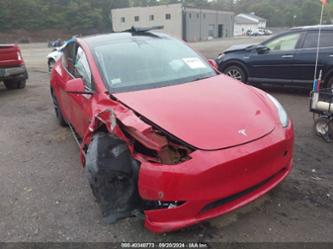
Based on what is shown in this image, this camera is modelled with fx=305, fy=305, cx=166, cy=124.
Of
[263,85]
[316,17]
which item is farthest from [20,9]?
[316,17]

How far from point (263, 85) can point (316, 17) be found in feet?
310

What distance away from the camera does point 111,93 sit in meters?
3.12

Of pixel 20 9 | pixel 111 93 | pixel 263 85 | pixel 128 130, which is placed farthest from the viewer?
pixel 20 9

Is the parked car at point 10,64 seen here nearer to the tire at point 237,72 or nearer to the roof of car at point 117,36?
the roof of car at point 117,36

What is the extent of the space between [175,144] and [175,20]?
57.4 m

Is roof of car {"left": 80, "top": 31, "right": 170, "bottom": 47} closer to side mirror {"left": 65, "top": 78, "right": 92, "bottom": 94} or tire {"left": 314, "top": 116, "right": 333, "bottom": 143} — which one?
side mirror {"left": 65, "top": 78, "right": 92, "bottom": 94}

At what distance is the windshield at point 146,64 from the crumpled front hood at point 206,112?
0.21 meters

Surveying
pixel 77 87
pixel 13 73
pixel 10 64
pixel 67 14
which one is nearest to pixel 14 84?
pixel 13 73

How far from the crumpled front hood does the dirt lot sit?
0.80 meters

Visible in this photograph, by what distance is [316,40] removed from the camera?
6.82 m

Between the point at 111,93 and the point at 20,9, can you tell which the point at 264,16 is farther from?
the point at 111,93

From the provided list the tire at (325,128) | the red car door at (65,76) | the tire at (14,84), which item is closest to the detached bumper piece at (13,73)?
the tire at (14,84)

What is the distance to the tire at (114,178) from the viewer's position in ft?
8.18

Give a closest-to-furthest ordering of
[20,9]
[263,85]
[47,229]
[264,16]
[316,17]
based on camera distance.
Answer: [47,229]
[263,85]
[20,9]
[316,17]
[264,16]
